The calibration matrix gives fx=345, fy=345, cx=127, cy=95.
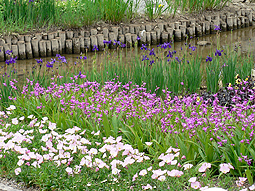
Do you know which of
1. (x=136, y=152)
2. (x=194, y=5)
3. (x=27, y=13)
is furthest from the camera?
(x=194, y=5)

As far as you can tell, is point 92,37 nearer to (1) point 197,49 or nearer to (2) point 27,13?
(2) point 27,13

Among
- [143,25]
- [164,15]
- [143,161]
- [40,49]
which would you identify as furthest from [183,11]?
[143,161]

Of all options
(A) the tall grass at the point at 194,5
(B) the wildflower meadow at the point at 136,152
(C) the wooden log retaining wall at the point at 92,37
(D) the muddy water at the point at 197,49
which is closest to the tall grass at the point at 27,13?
(C) the wooden log retaining wall at the point at 92,37

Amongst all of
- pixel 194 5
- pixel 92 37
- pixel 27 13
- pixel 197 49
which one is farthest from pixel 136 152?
pixel 194 5

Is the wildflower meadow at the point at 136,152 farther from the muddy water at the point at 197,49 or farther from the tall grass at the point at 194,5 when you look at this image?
the tall grass at the point at 194,5

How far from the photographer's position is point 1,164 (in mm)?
3566

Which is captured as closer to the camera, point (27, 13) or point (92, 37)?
point (27, 13)

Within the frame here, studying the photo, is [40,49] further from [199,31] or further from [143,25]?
[199,31]

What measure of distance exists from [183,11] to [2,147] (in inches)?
391

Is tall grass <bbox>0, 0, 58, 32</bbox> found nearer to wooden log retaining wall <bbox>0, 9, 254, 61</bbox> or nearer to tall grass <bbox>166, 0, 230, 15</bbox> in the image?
wooden log retaining wall <bbox>0, 9, 254, 61</bbox>

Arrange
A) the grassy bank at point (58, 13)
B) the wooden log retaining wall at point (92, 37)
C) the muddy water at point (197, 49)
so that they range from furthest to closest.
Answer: the grassy bank at point (58, 13) → the wooden log retaining wall at point (92, 37) → the muddy water at point (197, 49)

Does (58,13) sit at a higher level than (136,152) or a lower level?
higher

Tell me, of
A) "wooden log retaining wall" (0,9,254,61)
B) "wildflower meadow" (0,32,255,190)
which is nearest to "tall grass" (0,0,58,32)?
"wooden log retaining wall" (0,9,254,61)

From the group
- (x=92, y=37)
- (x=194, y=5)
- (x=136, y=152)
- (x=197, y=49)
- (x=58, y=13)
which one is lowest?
(x=136, y=152)
